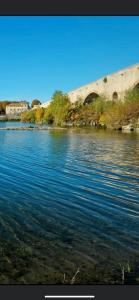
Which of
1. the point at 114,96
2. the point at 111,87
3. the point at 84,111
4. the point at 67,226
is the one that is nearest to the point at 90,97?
the point at 84,111

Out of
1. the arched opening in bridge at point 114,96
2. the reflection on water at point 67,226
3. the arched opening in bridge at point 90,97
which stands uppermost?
the arched opening in bridge at point 90,97

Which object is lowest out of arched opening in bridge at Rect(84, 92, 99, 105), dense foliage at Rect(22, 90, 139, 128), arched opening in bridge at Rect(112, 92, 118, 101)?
dense foliage at Rect(22, 90, 139, 128)

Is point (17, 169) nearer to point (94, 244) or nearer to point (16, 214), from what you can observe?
point (16, 214)

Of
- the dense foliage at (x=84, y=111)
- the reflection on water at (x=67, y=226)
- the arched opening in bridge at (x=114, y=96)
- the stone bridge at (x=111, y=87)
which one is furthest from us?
the arched opening in bridge at (x=114, y=96)

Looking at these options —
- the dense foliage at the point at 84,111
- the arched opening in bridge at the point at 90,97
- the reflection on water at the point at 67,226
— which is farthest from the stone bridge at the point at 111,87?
the reflection on water at the point at 67,226

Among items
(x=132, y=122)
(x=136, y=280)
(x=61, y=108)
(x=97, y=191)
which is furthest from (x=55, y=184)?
(x=61, y=108)

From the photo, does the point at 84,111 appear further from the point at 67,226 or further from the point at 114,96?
the point at 67,226

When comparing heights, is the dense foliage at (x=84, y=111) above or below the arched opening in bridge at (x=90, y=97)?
below

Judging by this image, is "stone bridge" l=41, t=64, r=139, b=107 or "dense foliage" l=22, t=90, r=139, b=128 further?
"stone bridge" l=41, t=64, r=139, b=107

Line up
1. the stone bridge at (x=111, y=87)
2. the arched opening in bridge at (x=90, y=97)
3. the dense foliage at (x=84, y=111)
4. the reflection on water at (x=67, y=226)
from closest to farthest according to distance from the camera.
Answer: the reflection on water at (x=67, y=226)
the dense foliage at (x=84, y=111)
the stone bridge at (x=111, y=87)
the arched opening in bridge at (x=90, y=97)

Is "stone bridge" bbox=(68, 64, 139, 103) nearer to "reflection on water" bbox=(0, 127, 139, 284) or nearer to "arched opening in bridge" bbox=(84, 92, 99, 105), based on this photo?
"arched opening in bridge" bbox=(84, 92, 99, 105)

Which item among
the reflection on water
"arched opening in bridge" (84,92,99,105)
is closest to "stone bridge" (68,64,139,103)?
"arched opening in bridge" (84,92,99,105)

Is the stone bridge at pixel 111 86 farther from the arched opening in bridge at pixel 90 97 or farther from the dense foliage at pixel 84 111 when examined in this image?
the dense foliage at pixel 84 111

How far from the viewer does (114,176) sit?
11.5 meters
